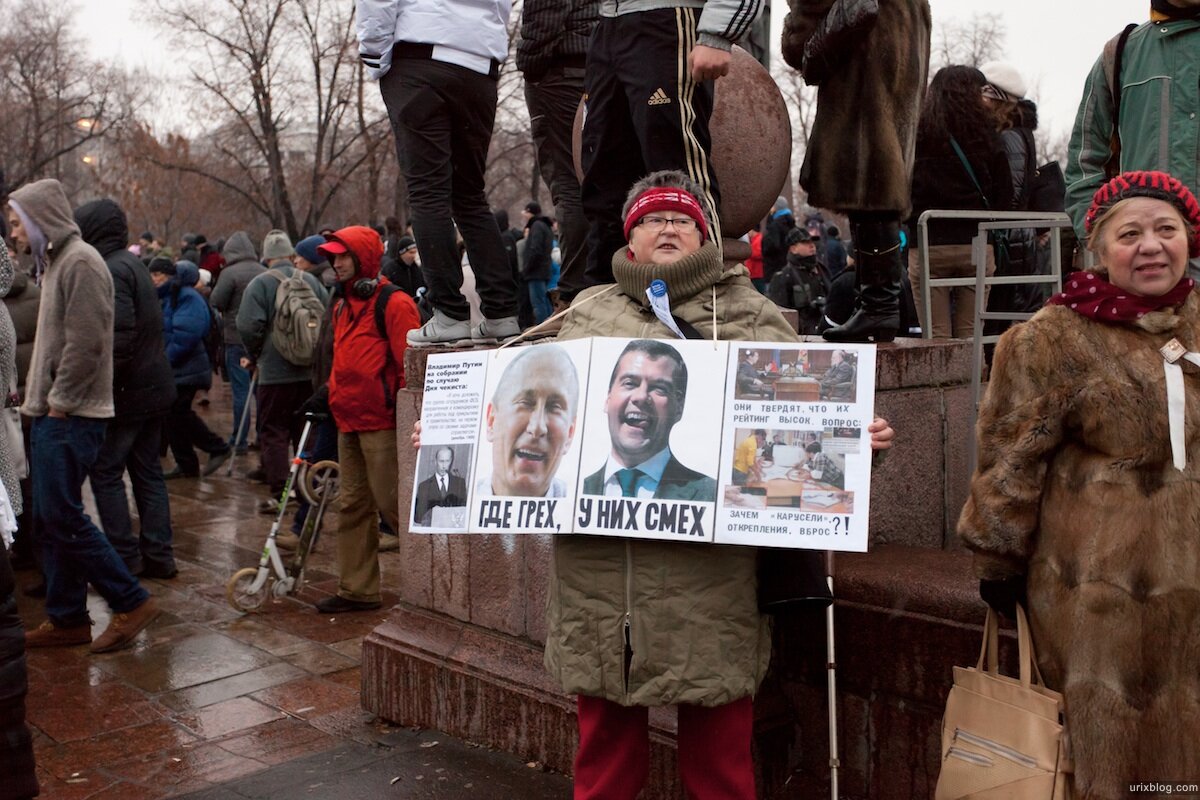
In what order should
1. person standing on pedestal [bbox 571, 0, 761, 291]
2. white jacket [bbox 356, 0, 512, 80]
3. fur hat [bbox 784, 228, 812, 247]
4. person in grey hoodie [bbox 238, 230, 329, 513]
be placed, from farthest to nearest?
fur hat [bbox 784, 228, 812, 247] → person in grey hoodie [bbox 238, 230, 329, 513] → white jacket [bbox 356, 0, 512, 80] → person standing on pedestal [bbox 571, 0, 761, 291]

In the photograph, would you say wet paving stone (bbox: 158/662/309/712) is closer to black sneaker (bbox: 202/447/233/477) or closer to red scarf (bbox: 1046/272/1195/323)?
red scarf (bbox: 1046/272/1195/323)

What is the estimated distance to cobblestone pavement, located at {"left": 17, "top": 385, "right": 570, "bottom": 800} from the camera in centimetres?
459

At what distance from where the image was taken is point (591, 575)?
3072 millimetres

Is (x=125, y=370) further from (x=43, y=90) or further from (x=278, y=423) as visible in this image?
(x=43, y=90)

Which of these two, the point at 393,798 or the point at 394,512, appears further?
the point at 394,512

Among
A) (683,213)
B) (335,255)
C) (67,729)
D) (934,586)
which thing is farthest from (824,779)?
(335,255)

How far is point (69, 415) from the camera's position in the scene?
6410mm

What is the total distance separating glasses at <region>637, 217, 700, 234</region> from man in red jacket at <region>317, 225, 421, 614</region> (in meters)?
3.39

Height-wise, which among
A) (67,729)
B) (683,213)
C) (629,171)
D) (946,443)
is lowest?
(67,729)

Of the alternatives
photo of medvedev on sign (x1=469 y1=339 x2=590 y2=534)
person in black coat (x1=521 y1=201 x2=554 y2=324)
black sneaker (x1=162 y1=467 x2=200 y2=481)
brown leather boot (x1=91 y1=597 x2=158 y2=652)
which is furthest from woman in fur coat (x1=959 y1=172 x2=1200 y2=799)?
person in black coat (x1=521 y1=201 x2=554 y2=324)

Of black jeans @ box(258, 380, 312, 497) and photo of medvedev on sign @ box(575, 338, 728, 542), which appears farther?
black jeans @ box(258, 380, 312, 497)

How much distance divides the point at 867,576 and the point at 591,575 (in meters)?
1.20

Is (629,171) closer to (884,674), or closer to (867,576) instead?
(867,576)

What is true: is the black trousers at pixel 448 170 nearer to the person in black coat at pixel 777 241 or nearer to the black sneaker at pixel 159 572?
the black sneaker at pixel 159 572
